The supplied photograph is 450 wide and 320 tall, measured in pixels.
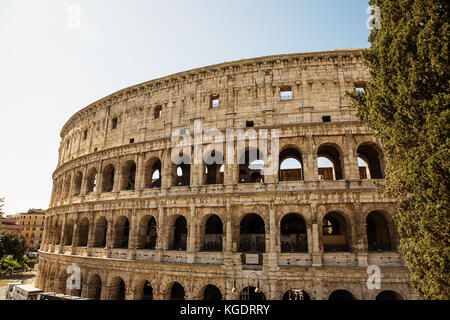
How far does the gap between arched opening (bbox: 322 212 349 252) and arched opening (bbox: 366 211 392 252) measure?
1.78m

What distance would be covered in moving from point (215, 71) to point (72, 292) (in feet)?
69.5

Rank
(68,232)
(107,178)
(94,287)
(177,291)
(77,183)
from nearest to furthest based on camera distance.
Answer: (177,291)
(94,287)
(107,178)
(68,232)
(77,183)

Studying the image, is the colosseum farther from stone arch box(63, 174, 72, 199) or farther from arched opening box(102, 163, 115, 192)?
stone arch box(63, 174, 72, 199)

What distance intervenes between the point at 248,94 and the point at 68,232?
20.9 meters

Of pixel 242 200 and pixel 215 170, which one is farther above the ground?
pixel 215 170

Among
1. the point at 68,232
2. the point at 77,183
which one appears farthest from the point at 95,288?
the point at 77,183

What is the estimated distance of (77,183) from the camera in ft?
80.3

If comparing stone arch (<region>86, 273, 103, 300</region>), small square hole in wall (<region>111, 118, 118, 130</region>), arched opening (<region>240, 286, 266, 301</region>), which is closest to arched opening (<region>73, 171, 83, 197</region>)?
small square hole in wall (<region>111, 118, 118, 130</region>)

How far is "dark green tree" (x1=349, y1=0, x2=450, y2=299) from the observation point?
7.61 meters

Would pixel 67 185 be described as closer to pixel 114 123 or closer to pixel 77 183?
pixel 77 183

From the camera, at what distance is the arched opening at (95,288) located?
19391 mm

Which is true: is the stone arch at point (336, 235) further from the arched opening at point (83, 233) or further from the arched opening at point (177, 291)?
the arched opening at point (83, 233)

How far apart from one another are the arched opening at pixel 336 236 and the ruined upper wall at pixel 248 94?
703 cm
